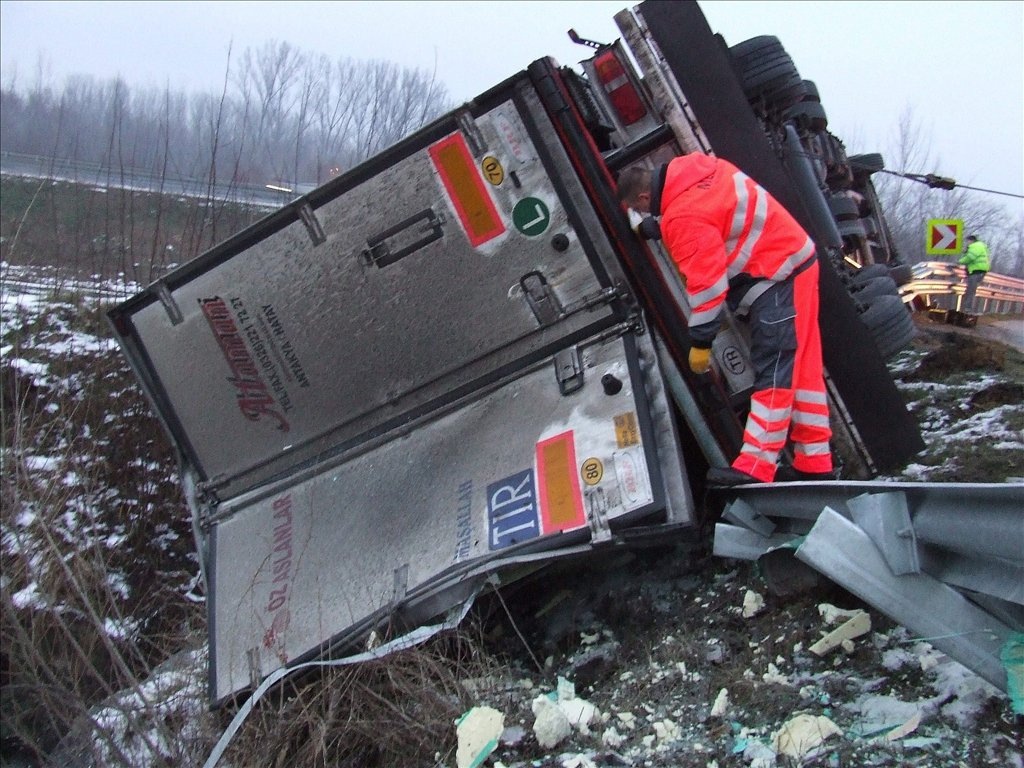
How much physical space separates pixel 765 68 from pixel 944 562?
10.0 feet

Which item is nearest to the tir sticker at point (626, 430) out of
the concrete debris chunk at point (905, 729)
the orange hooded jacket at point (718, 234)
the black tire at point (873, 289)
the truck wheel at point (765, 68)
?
the orange hooded jacket at point (718, 234)

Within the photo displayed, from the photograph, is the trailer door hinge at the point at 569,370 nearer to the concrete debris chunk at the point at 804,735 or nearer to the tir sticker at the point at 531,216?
the tir sticker at the point at 531,216

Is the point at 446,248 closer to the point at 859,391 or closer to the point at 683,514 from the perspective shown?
the point at 683,514

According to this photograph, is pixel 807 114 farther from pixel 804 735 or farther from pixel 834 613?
pixel 804 735

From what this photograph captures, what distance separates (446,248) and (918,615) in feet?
6.74

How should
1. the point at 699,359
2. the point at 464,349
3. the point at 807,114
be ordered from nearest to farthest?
the point at 699,359 → the point at 464,349 → the point at 807,114

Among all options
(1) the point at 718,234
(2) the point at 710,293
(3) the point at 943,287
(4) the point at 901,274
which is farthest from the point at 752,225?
(3) the point at 943,287

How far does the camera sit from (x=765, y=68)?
4418mm

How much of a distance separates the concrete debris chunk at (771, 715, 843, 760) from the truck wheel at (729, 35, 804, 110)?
3236 millimetres

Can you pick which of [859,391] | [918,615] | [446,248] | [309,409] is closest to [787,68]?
[859,391]

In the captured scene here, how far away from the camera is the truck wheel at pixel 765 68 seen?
4.41 meters

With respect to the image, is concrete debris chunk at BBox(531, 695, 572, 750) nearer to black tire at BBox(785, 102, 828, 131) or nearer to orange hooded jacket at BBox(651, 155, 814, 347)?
orange hooded jacket at BBox(651, 155, 814, 347)

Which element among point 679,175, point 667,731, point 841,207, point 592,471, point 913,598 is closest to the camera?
point 913,598

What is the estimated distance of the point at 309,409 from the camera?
145 inches
